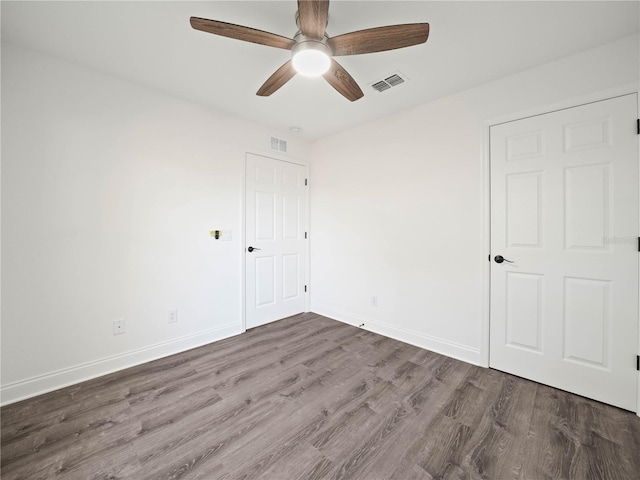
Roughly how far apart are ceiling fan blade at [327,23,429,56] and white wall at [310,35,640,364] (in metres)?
1.33

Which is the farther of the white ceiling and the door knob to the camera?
the door knob

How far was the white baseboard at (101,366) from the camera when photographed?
74.2 inches

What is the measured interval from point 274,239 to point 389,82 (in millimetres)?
2208

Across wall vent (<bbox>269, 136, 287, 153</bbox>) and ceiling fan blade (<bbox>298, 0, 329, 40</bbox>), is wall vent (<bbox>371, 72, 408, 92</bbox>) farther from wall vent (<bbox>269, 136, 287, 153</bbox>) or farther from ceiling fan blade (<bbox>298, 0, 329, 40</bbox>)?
wall vent (<bbox>269, 136, 287, 153</bbox>)

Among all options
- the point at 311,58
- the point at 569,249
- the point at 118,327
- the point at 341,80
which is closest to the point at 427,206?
the point at 569,249

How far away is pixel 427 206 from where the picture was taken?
2.71 metres

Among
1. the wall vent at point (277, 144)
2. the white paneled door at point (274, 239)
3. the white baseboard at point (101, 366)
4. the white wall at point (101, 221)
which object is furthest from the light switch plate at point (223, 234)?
the wall vent at point (277, 144)

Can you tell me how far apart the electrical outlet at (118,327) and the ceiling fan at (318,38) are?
237 centimetres

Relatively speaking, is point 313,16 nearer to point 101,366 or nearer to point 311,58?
point 311,58

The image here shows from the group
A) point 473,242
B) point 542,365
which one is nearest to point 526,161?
point 473,242

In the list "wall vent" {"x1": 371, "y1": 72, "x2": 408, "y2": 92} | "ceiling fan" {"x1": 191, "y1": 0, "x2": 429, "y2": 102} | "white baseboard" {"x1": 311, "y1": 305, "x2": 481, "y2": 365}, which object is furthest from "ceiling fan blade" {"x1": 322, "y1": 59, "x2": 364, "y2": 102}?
"white baseboard" {"x1": 311, "y1": 305, "x2": 481, "y2": 365}

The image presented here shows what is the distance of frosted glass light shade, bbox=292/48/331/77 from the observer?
5.12 ft

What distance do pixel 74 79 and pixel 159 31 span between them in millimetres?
951

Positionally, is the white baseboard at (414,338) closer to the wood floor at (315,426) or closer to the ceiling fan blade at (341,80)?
the wood floor at (315,426)
